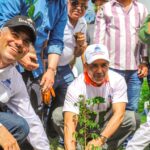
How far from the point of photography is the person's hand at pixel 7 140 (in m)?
3.76

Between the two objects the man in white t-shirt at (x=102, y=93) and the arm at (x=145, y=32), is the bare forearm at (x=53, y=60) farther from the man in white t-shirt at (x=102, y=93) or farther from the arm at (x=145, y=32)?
the arm at (x=145, y=32)

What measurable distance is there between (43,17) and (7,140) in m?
1.29

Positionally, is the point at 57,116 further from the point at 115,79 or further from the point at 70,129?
the point at 115,79

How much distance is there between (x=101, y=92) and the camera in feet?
16.8

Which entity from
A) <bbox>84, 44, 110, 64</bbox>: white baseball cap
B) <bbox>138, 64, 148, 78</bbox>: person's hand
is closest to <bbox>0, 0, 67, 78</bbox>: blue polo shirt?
<bbox>84, 44, 110, 64</bbox>: white baseball cap

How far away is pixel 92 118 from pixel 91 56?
24.8 inches

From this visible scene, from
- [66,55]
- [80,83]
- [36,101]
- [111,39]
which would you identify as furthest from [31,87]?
[111,39]

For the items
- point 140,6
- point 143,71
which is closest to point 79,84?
point 143,71

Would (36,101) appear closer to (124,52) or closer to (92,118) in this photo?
(92,118)

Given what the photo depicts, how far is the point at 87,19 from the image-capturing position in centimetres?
603

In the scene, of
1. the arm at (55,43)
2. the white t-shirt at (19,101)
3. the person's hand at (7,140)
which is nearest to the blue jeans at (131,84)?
the arm at (55,43)

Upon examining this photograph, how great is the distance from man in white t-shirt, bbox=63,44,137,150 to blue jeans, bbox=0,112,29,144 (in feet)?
2.54

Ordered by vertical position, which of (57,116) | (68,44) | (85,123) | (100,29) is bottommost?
(57,116)

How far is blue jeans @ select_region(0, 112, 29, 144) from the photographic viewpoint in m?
4.09
